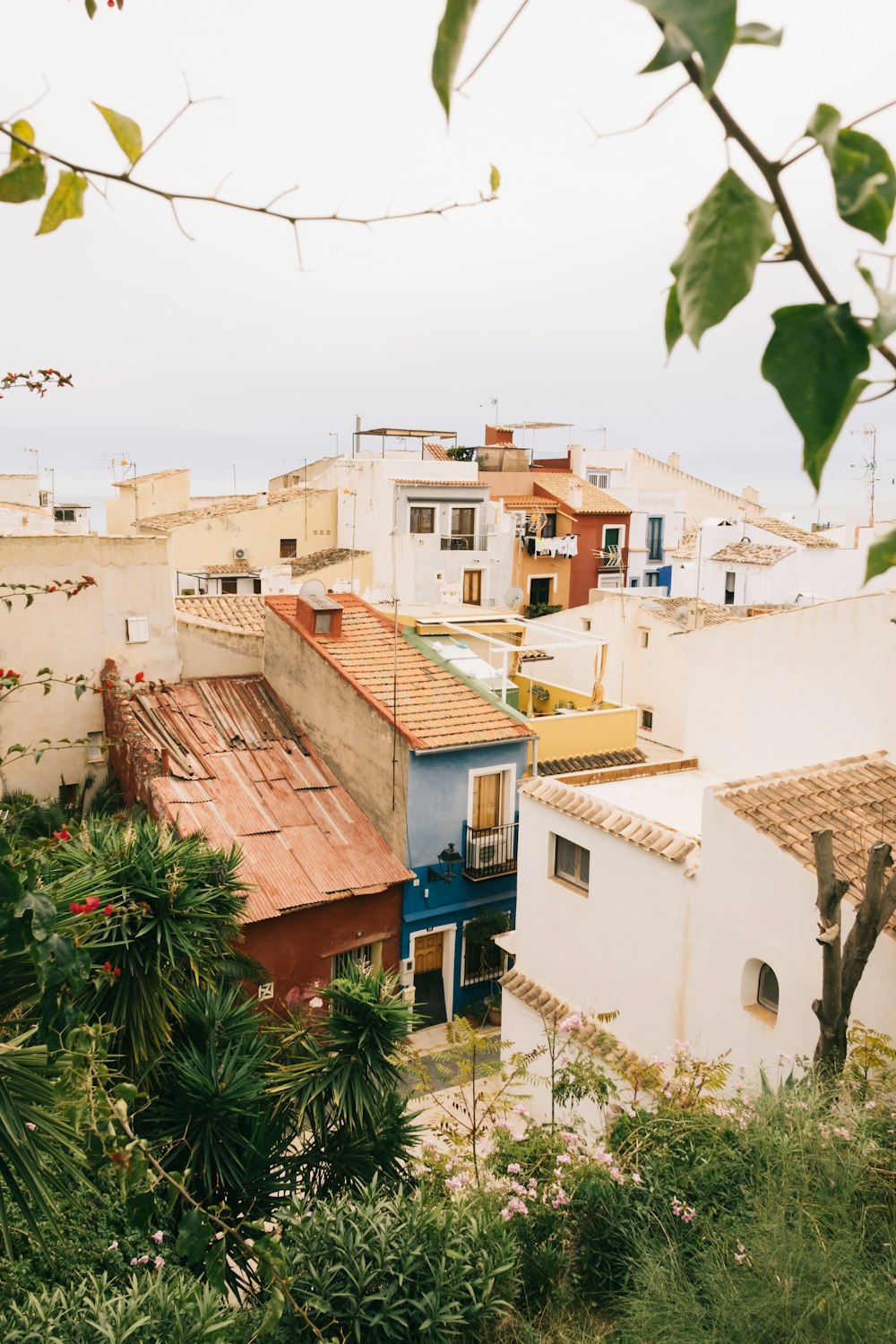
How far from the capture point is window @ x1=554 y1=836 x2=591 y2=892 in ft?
35.0

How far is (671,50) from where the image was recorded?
0.74 m

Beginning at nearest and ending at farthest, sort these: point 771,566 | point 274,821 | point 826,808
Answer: point 826,808
point 274,821
point 771,566

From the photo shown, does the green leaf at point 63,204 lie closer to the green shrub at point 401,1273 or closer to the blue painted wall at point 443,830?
the green shrub at point 401,1273

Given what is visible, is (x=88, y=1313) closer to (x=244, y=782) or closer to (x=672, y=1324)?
(x=672, y=1324)

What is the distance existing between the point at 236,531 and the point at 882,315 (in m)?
29.9

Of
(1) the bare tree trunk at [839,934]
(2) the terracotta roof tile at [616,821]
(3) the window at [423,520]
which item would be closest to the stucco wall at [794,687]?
(2) the terracotta roof tile at [616,821]

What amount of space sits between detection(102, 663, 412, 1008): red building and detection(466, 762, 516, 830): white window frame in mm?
1452

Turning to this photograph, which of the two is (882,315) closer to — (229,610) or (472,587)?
(229,610)

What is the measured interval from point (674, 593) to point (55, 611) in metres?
21.7

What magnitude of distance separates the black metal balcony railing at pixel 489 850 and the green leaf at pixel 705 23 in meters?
14.7

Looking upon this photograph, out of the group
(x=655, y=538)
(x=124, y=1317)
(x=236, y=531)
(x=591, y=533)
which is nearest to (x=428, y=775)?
(x=124, y=1317)

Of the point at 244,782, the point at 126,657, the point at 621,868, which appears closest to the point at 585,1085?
the point at 621,868

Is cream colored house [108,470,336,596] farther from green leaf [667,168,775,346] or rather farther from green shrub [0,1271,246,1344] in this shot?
green leaf [667,168,775,346]

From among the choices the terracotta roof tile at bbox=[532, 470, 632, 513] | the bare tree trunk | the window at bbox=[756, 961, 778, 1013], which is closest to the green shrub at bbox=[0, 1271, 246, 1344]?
the bare tree trunk
